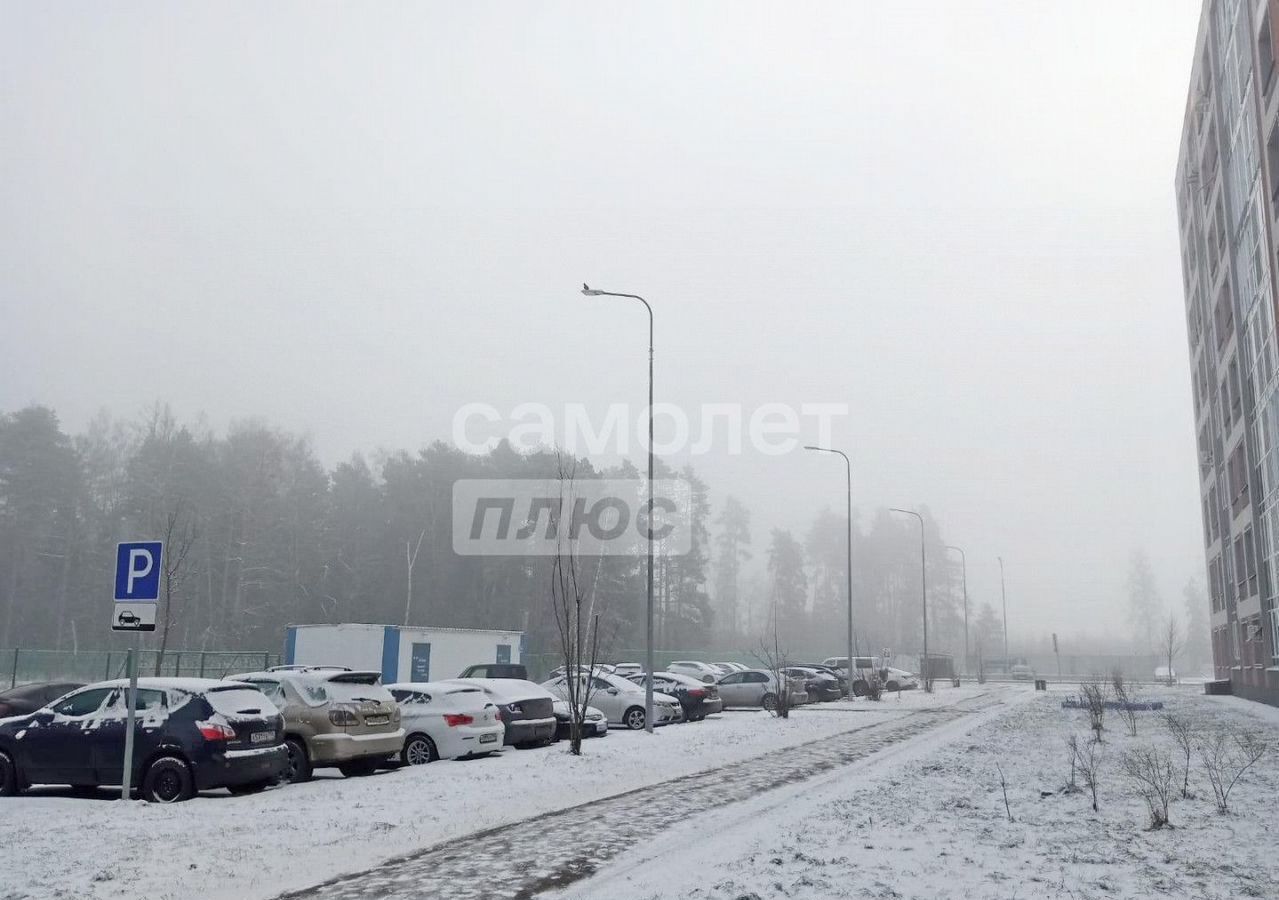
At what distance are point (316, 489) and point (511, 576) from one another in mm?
14950

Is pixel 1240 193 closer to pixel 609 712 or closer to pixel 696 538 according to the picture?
pixel 609 712

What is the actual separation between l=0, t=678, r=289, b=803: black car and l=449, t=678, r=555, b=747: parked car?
620 centimetres

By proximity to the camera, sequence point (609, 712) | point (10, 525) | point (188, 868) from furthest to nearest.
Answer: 1. point (10, 525)
2. point (609, 712)
3. point (188, 868)

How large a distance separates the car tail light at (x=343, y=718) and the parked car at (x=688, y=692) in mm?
14533

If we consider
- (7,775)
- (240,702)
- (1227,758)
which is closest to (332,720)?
(240,702)

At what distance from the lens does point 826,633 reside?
103 metres

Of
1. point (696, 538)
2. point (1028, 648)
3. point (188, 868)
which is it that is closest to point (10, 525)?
point (696, 538)

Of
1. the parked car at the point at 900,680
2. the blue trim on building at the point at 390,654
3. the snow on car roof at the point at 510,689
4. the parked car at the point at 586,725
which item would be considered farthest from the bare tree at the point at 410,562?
the snow on car roof at the point at 510,689

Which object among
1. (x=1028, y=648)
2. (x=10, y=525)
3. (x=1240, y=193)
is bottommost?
(x=1028, y=648)

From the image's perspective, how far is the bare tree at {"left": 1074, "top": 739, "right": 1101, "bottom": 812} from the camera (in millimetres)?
11505

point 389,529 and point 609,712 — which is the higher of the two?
point 389,529

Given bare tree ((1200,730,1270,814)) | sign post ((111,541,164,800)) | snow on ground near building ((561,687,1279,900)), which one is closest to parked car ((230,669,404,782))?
sign post ((111,541,164,800))

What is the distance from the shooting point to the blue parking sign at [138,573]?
12727 mm

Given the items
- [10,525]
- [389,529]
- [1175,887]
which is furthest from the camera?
[389,529]
